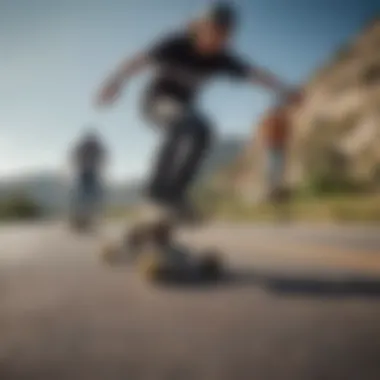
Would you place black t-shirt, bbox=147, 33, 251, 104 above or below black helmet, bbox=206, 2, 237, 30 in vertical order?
below

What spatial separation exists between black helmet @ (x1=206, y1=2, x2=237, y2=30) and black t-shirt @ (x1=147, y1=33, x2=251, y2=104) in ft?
0.17

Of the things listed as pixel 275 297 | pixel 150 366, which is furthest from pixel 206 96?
pixel 150 366

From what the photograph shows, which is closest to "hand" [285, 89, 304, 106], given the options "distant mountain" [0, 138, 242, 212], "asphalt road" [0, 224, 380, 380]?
"distant mountain" [0, 138, 242, 212]

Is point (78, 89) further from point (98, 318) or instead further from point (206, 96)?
point (98, 318)

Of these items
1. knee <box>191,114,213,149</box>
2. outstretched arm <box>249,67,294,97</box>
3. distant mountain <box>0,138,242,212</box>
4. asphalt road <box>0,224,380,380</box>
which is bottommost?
asphalt road <box>0,224,380,380</box>

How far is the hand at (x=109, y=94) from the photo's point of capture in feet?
3.44

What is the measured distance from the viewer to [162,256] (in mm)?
1058

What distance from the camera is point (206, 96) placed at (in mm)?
1072

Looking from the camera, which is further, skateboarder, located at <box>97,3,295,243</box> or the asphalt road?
skateboarder, located at <box>97,3,295,243</box>

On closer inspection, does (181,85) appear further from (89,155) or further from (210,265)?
(210,265)

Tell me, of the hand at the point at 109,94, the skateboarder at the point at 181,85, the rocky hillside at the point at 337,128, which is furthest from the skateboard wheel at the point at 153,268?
the hand at the point at 109,94

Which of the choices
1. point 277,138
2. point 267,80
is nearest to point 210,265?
point 277,138

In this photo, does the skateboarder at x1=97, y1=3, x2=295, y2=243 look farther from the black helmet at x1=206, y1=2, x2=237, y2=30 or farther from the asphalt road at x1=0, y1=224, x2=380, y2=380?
the asphalt road at x1=0, y1=224, x2=380, y2=380

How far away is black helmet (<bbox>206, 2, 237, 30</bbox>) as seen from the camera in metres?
1.05
